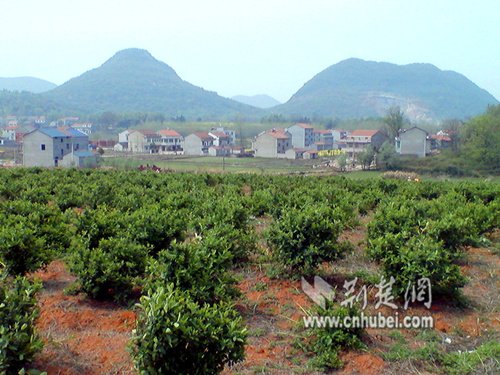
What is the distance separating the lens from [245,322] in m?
6.89

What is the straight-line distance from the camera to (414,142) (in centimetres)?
5984

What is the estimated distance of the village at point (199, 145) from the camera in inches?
1984

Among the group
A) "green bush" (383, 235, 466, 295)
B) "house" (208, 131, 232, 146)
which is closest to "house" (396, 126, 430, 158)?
"house" (208, 131, 232, 146)

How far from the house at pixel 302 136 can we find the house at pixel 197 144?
804 inches

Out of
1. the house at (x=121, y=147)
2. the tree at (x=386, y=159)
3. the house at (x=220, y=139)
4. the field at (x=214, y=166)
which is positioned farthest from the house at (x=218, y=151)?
the tree at (x=386, y=159)

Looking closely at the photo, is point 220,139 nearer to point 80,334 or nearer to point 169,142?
point 169,142

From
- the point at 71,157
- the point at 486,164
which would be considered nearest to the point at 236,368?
the point at 71,157

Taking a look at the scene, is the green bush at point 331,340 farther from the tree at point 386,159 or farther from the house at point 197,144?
the house at point 197,144

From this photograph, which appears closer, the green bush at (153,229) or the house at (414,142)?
the green bush at (153,229)

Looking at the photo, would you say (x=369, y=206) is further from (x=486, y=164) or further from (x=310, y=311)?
(x=486, y=164)

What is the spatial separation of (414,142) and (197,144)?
3068 centimetres

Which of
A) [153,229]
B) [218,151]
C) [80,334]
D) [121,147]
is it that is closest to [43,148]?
[218,151]

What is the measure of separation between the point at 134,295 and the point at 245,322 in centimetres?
178

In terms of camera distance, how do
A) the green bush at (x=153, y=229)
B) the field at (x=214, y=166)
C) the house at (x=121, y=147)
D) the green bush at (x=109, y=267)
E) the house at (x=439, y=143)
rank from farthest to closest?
the house at (x=121, y=147) < the house at (x=439, y=143) < the field at (x=214, y=166) < the green bush at (x=153, y=229) < the green bush at (x=109, y=267)
